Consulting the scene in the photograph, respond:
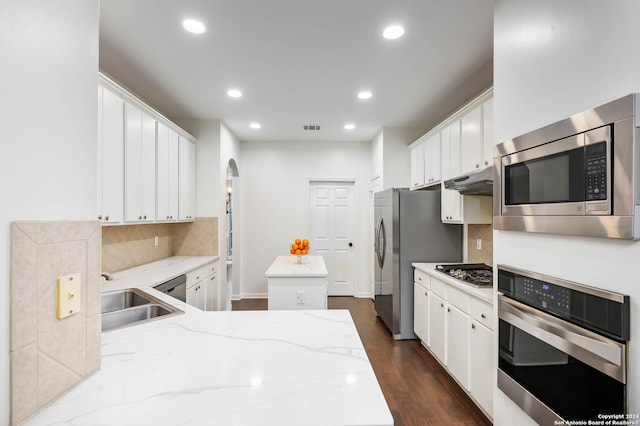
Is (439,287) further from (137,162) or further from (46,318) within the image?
(137,162)

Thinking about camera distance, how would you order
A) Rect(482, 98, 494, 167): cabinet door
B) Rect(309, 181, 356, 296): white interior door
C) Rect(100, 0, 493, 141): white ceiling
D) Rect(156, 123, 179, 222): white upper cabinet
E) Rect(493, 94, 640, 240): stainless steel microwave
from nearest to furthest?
Rect(493, 94, 640, 240): stainless steel microwave < Rect(100, 0, 493, 141): white ceiling < Rect(482, 98, 494, 167): cabinet door < Rect(156, 123, 179, 222): white upper cabinet < Rect(309, 181, 356, 296): white interior door

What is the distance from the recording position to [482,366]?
6.48 feet

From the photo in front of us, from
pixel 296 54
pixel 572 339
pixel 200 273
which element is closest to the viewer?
pixel 572 339

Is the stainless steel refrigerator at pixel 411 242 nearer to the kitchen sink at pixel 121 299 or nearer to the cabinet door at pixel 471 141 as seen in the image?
the cabinet door at pixel 471 141

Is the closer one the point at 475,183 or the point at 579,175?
the point at 579,175

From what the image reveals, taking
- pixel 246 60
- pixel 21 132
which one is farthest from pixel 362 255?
pixel 21 132

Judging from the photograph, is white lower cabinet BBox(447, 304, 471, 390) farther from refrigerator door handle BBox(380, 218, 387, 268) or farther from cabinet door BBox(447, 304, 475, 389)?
refrigerator door handle BBox(380, 218, 387, 268)

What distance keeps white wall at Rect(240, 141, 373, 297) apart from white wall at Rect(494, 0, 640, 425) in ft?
11.2

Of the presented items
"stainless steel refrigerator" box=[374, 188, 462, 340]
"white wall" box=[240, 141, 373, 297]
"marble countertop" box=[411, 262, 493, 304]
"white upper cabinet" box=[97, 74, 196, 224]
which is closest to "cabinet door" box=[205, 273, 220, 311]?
"white upper cabinet" box=[97, 74, 196, 224]

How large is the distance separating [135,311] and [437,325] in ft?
7.99

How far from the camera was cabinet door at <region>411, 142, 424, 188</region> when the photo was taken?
3.70 metres

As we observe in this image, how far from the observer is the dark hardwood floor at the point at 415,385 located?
6.70 feet

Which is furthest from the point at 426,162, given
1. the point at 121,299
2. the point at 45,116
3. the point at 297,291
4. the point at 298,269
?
the point at 45,116

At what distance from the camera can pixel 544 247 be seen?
52.8 inches
